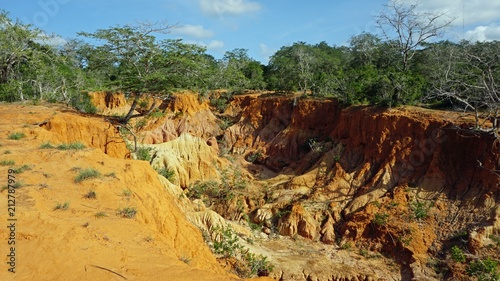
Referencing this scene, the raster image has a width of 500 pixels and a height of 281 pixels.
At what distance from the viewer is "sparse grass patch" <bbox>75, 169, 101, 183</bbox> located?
25.0 ft

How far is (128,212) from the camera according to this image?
22.4ft

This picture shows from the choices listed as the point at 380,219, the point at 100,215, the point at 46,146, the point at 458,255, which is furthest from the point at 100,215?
the point at 380,219

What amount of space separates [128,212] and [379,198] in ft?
41.5

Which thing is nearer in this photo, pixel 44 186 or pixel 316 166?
pixel 44 186

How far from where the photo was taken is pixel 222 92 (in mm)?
30141

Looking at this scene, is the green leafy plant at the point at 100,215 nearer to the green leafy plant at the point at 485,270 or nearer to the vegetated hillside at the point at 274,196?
the vegetated hillside at the point at 274,196

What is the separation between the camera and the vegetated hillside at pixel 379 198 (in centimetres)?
1365

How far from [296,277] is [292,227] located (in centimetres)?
356

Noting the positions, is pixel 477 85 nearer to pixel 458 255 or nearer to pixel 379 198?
pixel 379 198

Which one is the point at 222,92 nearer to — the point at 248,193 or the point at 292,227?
the point at 248,193

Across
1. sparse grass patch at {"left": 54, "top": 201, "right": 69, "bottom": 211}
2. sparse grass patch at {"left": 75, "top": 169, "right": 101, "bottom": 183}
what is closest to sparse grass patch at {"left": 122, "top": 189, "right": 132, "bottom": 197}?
sparse grass patch at {"left": 75, "top": 169, "right": 101, "bottom": 183}

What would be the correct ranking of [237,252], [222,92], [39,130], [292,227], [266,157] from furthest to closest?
[222,92] < [266,157] < [292,227] < [237,252] < [39,130]

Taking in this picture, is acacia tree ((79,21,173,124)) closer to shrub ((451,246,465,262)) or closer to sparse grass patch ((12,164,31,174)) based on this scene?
sparse grass patch ((12,164,31,174))

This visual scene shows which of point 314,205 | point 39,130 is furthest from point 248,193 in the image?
point 39,130
